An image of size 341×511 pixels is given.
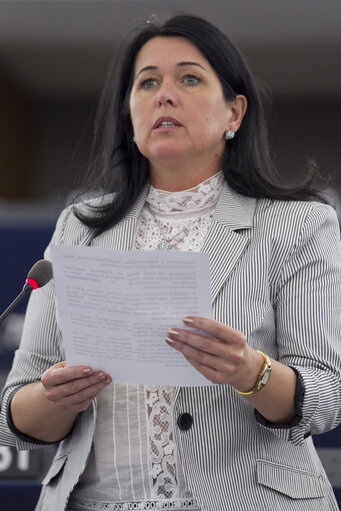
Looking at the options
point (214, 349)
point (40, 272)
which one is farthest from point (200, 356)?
point (40, 272)

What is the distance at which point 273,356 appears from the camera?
5.83 feet

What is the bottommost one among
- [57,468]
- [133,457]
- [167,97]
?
[57,468]

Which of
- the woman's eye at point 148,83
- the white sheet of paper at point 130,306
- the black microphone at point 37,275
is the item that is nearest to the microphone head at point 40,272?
the black microphone at point 37,275

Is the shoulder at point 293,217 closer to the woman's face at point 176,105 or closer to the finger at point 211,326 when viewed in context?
the woman's face at point 176,105

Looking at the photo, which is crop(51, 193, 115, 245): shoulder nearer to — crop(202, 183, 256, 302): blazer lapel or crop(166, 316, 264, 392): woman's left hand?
crop(202, 183, 256, 302): blazer lapel

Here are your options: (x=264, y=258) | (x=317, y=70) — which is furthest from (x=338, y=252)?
(x=317, y=70)

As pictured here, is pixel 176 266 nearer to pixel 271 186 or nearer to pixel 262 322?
pixel 262 322

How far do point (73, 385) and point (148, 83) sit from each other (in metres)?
0.72

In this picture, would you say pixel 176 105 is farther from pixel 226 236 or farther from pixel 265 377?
pixel 265 377

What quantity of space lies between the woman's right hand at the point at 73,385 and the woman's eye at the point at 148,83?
2.20 ft

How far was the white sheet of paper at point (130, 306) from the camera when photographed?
1.43 m

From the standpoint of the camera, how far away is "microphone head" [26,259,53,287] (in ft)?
5.37

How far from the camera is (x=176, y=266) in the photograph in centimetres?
142

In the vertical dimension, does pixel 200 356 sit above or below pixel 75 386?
above
